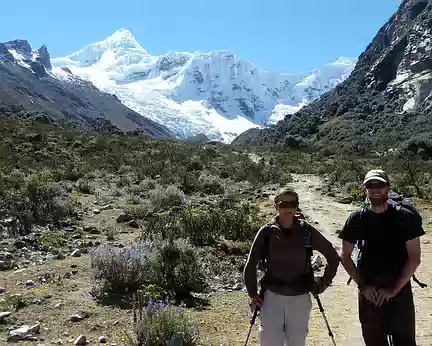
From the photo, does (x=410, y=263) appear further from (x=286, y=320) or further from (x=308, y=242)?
(x=286, y=320)

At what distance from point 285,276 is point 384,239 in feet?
2.29

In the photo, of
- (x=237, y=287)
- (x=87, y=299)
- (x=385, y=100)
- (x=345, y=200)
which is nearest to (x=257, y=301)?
(x=87, y=299)

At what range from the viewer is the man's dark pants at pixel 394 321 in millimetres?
3197

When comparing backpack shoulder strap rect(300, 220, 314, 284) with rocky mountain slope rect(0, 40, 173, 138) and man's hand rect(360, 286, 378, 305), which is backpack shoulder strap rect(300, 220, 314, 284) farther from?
rocky mountain slope rect(0, 40, 173, 138)

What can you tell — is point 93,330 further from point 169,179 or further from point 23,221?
point 169,179

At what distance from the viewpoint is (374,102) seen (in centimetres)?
6581

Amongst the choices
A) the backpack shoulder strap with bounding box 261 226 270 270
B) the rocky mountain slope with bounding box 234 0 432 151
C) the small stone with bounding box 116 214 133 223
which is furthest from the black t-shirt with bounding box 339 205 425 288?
the rocky mountain slope with bounding box 234 0 432 151

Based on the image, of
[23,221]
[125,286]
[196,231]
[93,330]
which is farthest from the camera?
[23,221]

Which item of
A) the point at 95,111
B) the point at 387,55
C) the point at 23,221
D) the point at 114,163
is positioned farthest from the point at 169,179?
the point at 95,111

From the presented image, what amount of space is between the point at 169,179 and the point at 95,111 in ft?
451

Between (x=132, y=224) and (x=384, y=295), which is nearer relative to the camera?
(x=384, y=295)

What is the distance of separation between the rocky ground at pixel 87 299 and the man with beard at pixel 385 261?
68.2 inches

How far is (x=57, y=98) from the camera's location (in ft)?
461

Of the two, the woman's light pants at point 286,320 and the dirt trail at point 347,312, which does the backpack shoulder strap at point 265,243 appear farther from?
the dirt trail at point 347,312
